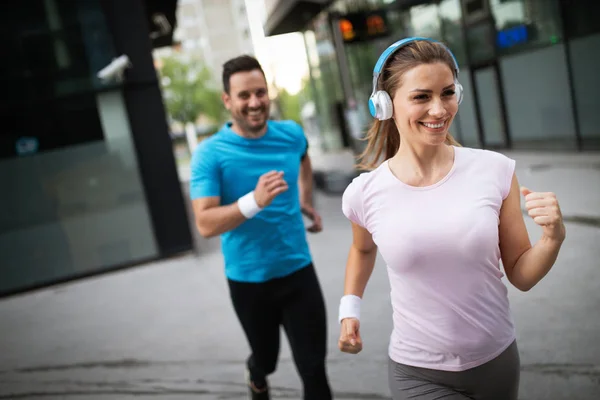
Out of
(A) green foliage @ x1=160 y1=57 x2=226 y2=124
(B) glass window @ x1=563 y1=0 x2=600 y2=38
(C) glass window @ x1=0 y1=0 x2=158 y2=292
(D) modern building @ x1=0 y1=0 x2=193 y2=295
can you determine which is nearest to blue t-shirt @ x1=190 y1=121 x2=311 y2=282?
(D) modern building @ x1=0 y1=0 x2=193 y2=295

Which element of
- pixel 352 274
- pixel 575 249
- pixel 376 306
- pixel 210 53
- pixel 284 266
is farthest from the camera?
pixel 210 53

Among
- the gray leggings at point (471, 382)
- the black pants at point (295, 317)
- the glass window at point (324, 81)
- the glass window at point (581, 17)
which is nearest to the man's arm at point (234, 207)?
the black pants at point (295, 317)

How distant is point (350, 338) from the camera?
6.09ft

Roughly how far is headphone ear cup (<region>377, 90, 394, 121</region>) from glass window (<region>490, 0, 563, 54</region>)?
1116 centimetres

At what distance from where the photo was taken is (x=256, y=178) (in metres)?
2.92

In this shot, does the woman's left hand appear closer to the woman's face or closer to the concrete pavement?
the woman's face

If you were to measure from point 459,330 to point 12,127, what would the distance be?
8669 mm

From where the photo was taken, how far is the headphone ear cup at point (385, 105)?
180 cm

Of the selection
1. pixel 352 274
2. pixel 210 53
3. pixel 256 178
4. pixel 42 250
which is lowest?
pixel 42 250

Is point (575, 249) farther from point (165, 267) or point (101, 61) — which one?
point (101, 61)

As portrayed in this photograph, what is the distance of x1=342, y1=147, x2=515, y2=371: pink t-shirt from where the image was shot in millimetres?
1632

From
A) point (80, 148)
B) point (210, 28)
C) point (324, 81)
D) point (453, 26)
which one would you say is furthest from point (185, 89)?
point (80, 148)

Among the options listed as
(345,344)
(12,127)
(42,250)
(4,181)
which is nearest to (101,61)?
(12,127)

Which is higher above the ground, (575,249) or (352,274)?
(352,274)
